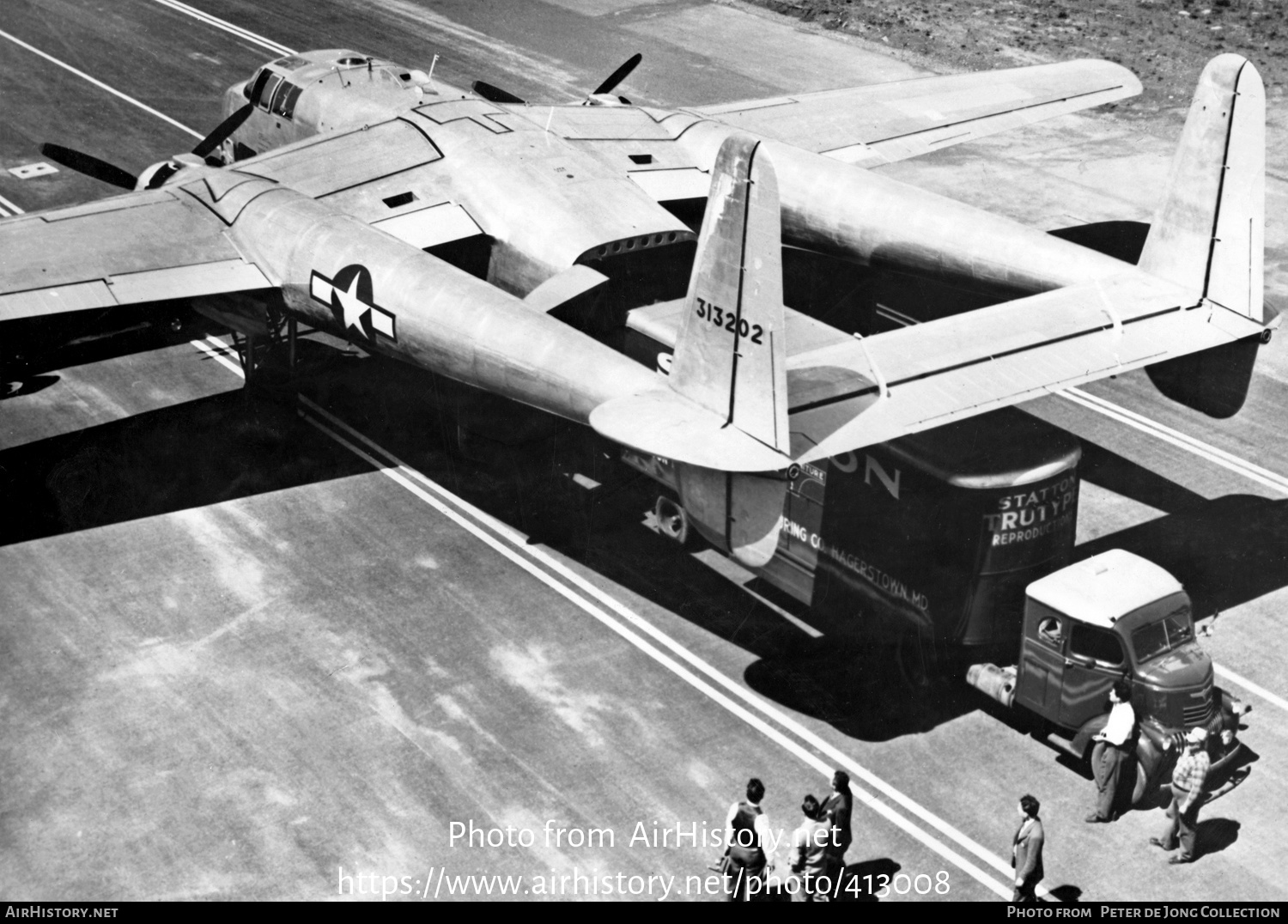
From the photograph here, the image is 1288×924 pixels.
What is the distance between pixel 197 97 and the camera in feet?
159

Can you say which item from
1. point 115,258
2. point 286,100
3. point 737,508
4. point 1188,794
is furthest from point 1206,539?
point 286,100

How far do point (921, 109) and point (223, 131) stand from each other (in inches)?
694

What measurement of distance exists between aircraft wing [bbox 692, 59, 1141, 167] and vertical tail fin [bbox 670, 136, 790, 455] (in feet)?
52.4

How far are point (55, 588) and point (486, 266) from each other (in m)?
10.6

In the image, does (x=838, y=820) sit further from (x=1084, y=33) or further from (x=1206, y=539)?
(x=1084, y=33)

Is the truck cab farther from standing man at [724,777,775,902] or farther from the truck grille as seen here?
standing man at [724,777,775,902]

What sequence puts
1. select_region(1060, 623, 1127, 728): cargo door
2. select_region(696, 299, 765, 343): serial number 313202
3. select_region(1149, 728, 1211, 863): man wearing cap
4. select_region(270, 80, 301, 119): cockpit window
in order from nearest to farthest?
select_region(1149, 728, 1211, 863): man wearing cap → select_region(696, 299, 765, 343): serial number 313202 → select_region(1060, 623, 1127, 728): cargo door → select_region(270, 80, 301, 119): cockpit window

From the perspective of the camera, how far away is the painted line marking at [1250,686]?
2336 centimetres

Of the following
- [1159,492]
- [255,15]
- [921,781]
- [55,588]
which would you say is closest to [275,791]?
[55,588]

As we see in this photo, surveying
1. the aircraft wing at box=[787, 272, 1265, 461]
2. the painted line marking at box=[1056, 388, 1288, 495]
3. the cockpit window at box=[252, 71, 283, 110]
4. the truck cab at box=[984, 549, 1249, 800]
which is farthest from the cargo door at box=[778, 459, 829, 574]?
the cockpit window at box=[252, 71, 283, 110]

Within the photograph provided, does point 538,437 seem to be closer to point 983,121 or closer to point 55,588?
point 55,588

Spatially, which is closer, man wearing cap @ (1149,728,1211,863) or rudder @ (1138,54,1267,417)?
man wearing cap @ (1149,728,1211,863)

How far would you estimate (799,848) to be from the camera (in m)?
18.7

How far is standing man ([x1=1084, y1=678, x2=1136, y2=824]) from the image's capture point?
797 inches
